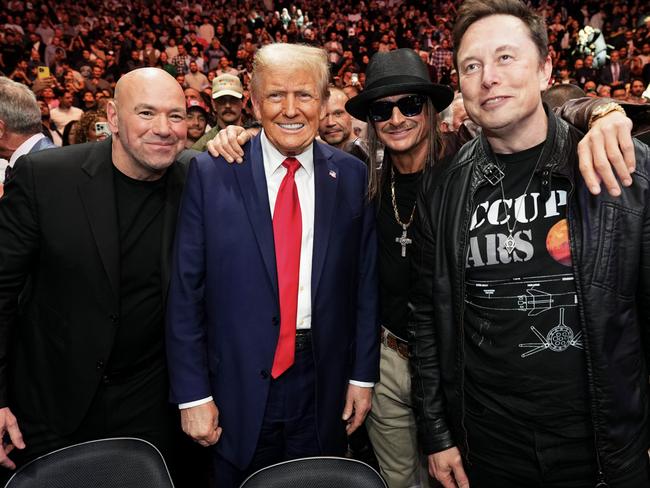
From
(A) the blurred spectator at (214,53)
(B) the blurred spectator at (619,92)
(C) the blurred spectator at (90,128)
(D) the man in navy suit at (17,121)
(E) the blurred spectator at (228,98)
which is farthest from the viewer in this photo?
(A) the blurred spectator at (214,53)

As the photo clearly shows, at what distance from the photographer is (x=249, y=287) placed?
6.16 ft

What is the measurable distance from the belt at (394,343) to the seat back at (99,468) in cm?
117

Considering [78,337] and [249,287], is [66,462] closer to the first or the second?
[78,337]

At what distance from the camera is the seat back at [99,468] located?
136 cm

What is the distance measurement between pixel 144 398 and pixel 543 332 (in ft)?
5.12

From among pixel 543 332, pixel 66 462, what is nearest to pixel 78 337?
pixel 66 462

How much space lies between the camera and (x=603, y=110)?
1.57 m

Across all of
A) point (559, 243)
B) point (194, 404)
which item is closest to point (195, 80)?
point (194, 404)

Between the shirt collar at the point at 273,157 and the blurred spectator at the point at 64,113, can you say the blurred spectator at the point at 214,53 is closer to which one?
the blurred spectator at the point at 64,113

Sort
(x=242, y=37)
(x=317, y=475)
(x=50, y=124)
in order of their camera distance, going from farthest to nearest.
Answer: (x=242, y=37) → (x=50, y=124) → (x=317, y=475)

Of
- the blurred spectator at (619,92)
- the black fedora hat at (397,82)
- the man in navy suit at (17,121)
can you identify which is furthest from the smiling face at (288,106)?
the blurred spectator at (619,92)

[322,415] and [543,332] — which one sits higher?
[543,332]

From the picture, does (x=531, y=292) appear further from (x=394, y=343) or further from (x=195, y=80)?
(x=195, y=80)

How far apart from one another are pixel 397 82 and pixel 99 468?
177 cm
